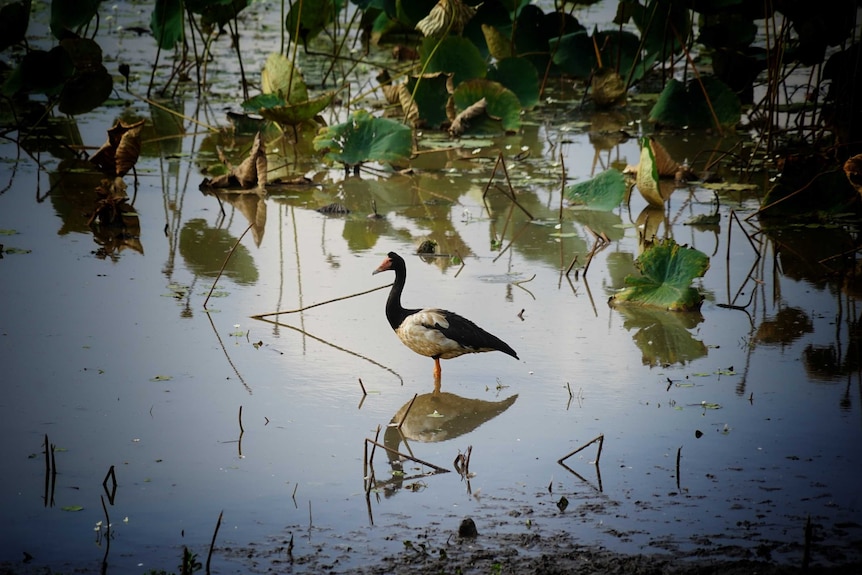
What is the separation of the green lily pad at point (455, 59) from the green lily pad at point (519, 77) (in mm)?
377

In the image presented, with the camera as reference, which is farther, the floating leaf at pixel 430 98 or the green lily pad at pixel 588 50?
the green lily pad at pixel 588 50

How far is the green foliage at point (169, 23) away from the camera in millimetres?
10203

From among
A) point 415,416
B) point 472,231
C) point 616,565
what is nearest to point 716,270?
point 472,231

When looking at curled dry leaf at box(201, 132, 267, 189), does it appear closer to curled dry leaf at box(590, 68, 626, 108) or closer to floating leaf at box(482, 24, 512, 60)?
floating leaf at box(482, 24, 512, 60)

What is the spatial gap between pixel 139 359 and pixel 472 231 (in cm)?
289

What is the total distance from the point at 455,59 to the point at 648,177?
2748 millimetres

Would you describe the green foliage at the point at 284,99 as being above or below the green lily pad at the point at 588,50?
below

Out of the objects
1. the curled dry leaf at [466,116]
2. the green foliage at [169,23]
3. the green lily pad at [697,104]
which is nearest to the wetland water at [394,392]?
the curled dry leaf at [466,116]

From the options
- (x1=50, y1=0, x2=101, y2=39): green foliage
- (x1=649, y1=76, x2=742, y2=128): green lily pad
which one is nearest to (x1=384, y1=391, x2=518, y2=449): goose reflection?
(x1=649, y1=76, x2=742, y2=128): green lily pad

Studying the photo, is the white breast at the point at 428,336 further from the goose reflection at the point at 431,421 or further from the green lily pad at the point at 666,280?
the green lily pad at the point at 666,280

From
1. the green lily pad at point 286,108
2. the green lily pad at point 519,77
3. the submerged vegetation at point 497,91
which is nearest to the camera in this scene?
the submerged vegetation at point 497,91

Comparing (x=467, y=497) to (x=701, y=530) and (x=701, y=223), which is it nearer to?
(x=701, y=530)

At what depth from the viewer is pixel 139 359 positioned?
476 cm

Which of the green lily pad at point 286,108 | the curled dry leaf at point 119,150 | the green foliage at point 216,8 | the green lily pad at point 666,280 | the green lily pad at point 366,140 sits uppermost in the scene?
the green foliage at point 216,8
